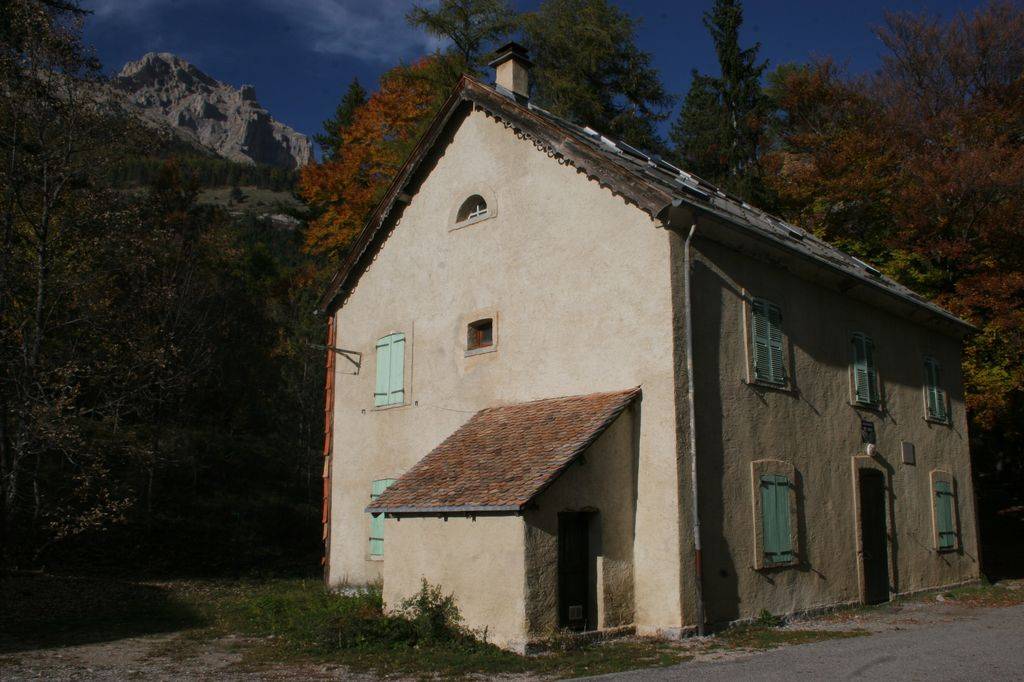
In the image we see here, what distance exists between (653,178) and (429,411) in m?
5.39

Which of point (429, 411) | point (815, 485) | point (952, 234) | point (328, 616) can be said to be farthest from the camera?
point (952, 234)

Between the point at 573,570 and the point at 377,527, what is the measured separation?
5.14 m

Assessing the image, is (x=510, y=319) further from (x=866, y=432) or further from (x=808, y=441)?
(x=866, y=432)

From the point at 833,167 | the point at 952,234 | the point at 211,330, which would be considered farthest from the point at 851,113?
the point at 211,330

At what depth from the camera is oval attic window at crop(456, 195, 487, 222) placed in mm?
14055

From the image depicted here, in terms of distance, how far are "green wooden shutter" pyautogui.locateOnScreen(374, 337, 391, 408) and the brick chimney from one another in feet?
17.3

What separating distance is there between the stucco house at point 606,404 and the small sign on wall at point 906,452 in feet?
0.52

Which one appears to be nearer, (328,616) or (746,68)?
(328,616)

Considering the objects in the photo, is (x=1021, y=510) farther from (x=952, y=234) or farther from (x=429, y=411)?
(x=429, y=411)

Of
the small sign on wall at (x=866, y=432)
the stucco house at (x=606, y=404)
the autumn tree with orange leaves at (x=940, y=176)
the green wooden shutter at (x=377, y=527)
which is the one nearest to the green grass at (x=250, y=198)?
the autumn tree with orange leaves at (x=940, y=176)

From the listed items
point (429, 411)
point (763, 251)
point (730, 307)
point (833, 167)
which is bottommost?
point (429, 411)

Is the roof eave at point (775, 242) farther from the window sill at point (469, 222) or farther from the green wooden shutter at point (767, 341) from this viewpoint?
the window sill at point (469, 222)

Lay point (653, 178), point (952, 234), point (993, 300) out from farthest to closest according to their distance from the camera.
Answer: point (952, 234) < point (993, 300) < point (653, 178)

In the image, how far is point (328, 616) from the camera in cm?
1088
